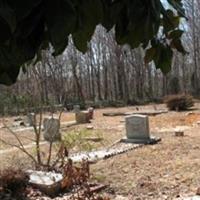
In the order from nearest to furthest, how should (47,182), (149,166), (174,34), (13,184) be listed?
(174,34) < (13,184) < (47,182) < (149,166)

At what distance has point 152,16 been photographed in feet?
3.93

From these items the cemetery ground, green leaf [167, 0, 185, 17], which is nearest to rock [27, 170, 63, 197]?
the cemetery ground

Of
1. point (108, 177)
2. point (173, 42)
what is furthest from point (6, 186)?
point (173, 42)

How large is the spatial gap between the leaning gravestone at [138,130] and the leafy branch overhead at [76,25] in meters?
11.9

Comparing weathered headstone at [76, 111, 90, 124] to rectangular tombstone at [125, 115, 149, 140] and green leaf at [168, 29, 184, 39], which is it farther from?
green leaf at [168, 29, 184, 39]

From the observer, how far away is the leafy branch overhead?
954 mm

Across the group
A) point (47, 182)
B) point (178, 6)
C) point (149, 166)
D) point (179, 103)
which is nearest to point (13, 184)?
point (47, 182)

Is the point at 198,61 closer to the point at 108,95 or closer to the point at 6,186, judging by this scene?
the point at 108,95

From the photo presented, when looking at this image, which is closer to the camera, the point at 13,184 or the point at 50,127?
the point at 13,184

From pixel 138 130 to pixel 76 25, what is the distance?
41.5 ft

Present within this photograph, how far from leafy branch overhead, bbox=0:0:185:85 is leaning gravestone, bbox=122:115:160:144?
39.0ft

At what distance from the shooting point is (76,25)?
103cm

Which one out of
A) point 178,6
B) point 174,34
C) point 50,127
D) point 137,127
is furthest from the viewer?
point 50,127

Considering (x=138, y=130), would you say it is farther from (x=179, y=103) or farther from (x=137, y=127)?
(x=179, y=103)
